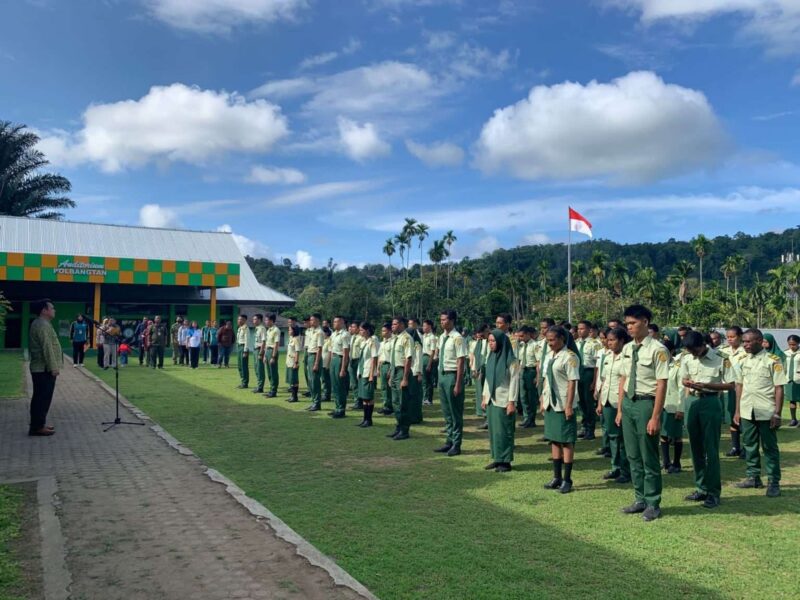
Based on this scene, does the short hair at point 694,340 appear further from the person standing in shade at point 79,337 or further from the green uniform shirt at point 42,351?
the person standing in shade at point 79,337

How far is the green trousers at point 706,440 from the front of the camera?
6.04 meters

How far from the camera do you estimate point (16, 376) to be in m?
17.2

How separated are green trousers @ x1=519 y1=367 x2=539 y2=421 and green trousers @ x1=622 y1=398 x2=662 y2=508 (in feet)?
16.9

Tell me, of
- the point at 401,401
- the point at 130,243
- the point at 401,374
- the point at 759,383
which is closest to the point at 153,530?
the point at 401,401

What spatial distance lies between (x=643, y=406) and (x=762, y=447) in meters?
1.93

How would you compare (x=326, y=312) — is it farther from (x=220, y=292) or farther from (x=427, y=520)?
(x=427, y=520)

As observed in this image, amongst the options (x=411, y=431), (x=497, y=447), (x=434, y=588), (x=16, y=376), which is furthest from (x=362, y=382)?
(x=16, y=376)

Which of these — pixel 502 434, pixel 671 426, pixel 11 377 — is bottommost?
pixel 11 377

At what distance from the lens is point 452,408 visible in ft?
28.1

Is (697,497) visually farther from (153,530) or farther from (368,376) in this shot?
(368,376)

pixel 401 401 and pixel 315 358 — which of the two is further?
pixel 315 358

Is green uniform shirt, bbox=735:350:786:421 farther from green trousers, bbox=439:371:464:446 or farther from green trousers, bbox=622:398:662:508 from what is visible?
green trousers, bbox=439:371:464:446

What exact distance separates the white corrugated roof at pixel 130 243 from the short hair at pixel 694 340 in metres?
29.7

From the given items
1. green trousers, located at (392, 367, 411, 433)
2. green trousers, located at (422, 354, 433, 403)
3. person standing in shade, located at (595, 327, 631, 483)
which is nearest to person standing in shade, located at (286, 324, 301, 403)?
green trousers, located at (422, 354, 433, 403)
